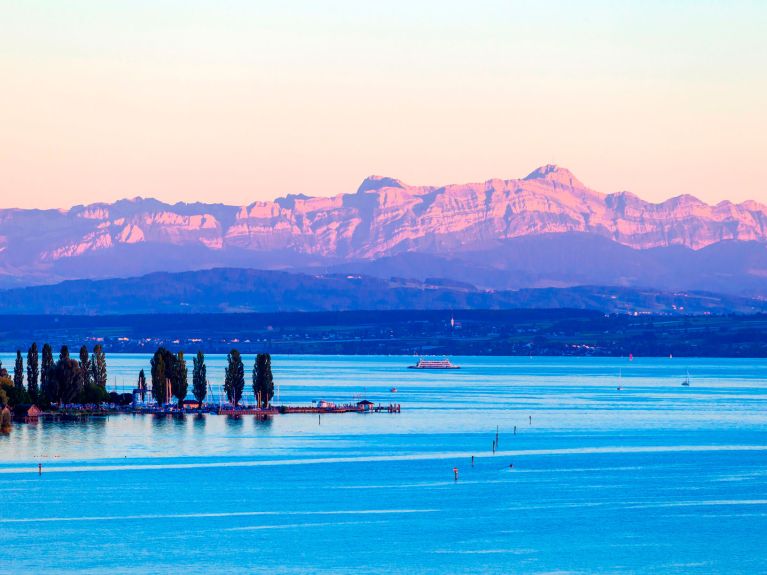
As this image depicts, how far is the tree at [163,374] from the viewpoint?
194413mm

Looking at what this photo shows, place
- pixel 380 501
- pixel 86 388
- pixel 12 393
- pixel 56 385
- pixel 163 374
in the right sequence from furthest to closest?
pixel 163 374
pixel 86 388
pixel 56 385
pixel 12 393
pixel 380 501

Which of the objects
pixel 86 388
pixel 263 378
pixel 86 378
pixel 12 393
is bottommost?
pixel 12 393

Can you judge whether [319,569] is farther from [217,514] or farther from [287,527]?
[217,514]

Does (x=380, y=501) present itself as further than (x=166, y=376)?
No

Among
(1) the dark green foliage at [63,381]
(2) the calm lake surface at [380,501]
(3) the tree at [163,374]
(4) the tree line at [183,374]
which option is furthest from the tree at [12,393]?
(3) the tree at [163,374]

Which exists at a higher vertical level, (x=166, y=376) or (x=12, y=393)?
(x=166, y=376)

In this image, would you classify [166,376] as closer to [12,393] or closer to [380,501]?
[12,393]

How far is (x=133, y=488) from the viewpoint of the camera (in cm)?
11719

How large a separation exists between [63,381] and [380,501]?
8635cm

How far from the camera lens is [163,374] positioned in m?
197

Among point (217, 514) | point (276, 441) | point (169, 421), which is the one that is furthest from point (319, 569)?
point (169, 421)

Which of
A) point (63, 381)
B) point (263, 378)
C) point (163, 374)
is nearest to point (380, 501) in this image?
point (63, 381)

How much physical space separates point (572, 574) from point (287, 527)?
20.7 m

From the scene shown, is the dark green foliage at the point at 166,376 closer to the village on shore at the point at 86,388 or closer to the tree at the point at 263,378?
the village on shore at the point at 86,388
